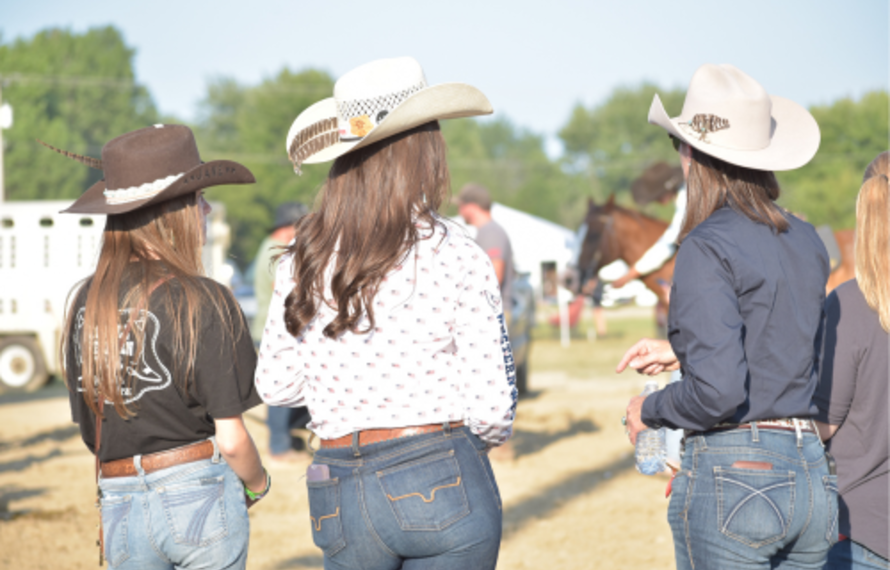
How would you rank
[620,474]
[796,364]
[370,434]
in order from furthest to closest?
1. [620,474]
2. [796,364]
3. [370,434]

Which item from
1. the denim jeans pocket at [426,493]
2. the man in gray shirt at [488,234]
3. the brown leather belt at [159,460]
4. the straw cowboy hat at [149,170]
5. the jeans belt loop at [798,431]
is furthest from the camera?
the man in gray shirt at [488,234]

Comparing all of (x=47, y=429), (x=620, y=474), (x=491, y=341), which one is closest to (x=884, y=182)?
(x=491, y=341)

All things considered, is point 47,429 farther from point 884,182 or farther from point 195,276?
point 884,182

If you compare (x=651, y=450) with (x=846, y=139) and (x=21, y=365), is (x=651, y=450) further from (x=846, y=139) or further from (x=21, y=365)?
(x=846, y=139)

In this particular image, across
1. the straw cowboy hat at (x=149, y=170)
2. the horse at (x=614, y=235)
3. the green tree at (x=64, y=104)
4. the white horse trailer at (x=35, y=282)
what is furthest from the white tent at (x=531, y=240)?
the straw cowboy hat at (x=149, y=170)

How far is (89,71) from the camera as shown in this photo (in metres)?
54.0

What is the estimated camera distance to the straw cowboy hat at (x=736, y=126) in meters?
2.31

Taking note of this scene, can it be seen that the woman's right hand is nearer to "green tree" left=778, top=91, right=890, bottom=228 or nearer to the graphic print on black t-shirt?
the graphic print on black t-shirt

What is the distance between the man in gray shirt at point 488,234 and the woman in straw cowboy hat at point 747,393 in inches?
171

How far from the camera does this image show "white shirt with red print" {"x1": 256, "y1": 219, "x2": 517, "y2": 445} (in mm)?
1968

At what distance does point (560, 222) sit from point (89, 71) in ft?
119

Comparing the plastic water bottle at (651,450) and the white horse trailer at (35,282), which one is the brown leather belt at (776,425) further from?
the white horse trailer at (35,282)

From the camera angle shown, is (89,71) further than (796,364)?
Yes

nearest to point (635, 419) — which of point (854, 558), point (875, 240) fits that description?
point (854, 558)
